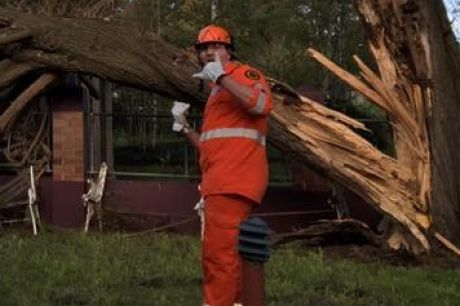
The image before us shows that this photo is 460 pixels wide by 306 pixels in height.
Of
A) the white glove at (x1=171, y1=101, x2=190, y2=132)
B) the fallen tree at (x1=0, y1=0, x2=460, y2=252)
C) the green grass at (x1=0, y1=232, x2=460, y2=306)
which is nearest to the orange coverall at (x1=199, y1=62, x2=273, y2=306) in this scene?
the white glove at (x1=171, y1=101, x2=190, y2=132)

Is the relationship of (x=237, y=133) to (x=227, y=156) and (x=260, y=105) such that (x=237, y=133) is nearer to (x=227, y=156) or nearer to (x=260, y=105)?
(x=227, y=156)

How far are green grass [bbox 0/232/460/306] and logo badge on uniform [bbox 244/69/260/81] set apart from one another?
2205 mm

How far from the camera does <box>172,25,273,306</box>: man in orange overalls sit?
4902 mm

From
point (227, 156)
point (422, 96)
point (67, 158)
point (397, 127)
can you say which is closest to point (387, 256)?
point (397, 127)

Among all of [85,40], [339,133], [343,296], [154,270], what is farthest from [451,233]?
[85,40]

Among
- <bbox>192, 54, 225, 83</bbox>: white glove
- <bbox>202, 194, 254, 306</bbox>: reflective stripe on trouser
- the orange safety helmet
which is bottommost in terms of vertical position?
<bbox>202, 194, 254, 306</bbox>: reflective stripe on trouser

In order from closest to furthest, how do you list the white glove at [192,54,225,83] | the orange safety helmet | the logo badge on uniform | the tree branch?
the white glove at [192,54,225,83] < the logo badge on uniform < the orange safety helmet < the tree branch

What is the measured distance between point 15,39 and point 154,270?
3.98 metres

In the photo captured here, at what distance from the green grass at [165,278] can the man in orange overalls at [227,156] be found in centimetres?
179

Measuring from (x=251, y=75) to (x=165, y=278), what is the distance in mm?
3060

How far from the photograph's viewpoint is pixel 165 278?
304 inches

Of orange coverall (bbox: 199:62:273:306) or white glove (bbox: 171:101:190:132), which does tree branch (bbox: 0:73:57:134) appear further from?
orange coverall (bbox: 199:62:273:306)

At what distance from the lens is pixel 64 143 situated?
1191 cm

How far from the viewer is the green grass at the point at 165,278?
6.95 metres
